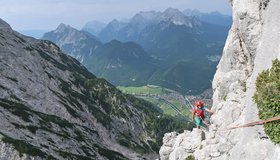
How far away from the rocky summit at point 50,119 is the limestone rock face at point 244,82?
146 ft

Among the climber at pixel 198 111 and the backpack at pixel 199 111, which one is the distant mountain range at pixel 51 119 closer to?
the climber at pixel 198 111

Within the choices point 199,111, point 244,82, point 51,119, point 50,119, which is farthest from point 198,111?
point 51,119

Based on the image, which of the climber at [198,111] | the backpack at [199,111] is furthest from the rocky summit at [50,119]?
the backpack at [199,111]

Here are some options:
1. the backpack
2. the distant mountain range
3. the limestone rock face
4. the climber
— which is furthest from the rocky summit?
the limestone rock face

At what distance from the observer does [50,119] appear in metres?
118

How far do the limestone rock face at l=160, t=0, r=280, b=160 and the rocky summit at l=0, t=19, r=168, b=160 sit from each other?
44513 millimetres

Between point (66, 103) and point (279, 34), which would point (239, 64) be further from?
point (66, 103)

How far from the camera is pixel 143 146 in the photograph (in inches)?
7141

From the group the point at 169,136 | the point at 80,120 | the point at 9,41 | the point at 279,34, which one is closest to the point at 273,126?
the point at 279,34

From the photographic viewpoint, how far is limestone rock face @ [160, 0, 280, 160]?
115 feet

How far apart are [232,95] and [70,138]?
76.2m

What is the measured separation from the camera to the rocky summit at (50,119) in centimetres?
8781

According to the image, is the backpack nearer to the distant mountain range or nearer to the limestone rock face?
the limestone rock face

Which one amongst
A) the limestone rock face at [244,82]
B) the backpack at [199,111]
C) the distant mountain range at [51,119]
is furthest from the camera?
the distant mountain range at [51,119]
